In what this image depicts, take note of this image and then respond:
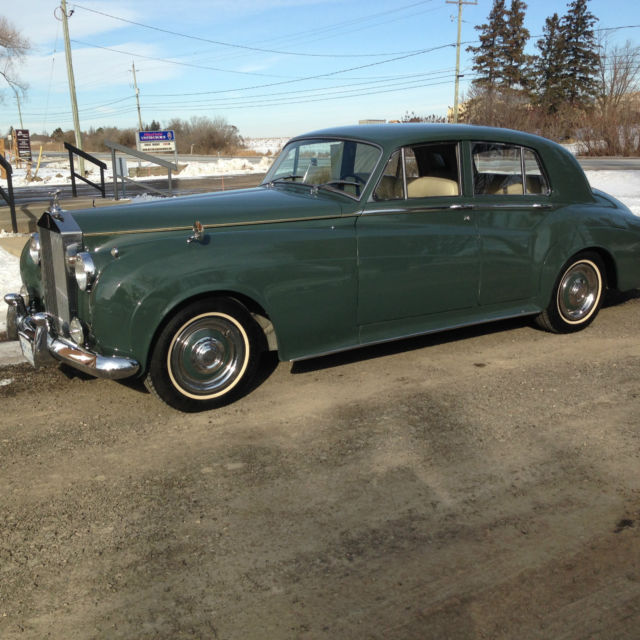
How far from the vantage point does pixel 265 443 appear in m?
3.57

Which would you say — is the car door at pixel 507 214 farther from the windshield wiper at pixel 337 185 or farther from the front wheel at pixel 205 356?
the front wheel at pixel 205 356

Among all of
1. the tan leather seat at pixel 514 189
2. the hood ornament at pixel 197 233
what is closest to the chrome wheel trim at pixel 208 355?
the hood ornament at pixel 197 233

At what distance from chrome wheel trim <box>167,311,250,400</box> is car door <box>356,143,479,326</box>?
0.88 meters

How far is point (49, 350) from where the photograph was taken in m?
3.80

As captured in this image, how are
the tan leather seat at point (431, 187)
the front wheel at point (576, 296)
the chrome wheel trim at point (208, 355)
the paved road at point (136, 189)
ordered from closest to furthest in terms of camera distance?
the chrome wheel trim at point (208, 355) → the tan leather seat at point (431, 187) → the front wheel at point (576, 296) → the paved road at point (136, 189)

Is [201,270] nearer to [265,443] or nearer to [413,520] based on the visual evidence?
[265,443]

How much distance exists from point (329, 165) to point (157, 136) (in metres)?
21.8

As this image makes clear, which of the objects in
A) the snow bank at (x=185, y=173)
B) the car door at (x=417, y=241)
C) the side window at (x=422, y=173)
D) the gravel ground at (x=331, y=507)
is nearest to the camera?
the gravel ground at (x=331, y=507)

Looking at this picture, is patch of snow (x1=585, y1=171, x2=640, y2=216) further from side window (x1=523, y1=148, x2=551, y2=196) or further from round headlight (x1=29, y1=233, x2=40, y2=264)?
round headlight (x1=29, y1=233, x2=40, y2=264)

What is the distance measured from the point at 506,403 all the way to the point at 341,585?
A: 2046mm

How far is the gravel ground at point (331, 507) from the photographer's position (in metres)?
2.25

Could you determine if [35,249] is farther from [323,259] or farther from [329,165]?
[329,165]

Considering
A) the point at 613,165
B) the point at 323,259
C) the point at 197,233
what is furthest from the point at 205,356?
the point at 613,165

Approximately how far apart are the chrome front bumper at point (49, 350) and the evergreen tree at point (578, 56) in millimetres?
59437
